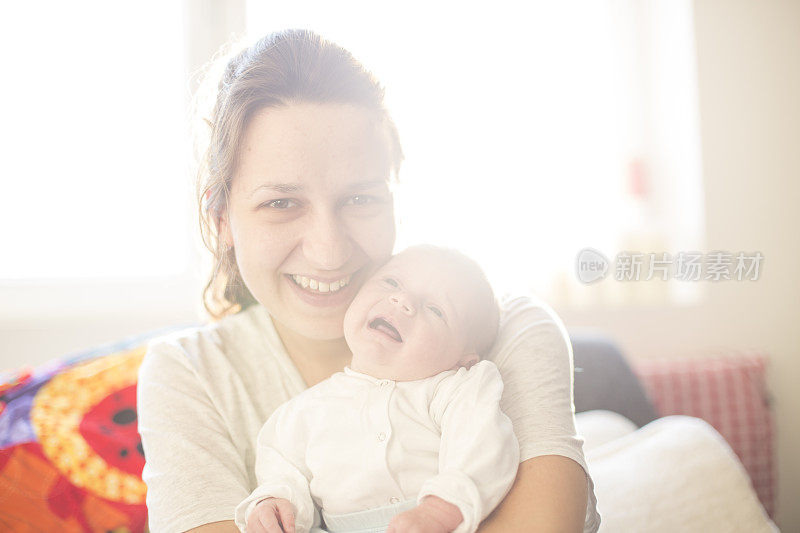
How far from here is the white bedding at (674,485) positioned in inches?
48.4

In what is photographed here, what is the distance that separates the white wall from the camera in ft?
8.68

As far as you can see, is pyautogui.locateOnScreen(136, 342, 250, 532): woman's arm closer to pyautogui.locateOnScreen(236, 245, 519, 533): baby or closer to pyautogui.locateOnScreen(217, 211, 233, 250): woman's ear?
pyautogui.locateOnScreen(236, 245, 519, 533): baby

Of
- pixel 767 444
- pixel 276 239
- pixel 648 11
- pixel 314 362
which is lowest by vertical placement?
pixel 767 444

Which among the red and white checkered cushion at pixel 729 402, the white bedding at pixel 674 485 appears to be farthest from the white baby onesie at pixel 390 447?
the red and white checkered cushion at pixel 729 402

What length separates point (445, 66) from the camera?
294cm

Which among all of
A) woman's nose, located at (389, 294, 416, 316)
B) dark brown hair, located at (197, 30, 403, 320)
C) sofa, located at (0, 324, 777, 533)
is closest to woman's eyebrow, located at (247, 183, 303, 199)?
dark brown hair, located at (197, 30, 403, 320)

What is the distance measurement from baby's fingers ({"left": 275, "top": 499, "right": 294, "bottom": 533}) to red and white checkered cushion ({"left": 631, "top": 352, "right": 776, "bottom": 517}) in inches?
75.8

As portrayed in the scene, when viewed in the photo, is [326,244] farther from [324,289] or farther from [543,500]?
[543,500]

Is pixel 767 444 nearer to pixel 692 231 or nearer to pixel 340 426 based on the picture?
pixel 692 231

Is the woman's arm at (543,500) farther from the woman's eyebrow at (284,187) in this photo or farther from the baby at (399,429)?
the woman's eyebrow at (284,187)

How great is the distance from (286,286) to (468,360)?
1.01 feet

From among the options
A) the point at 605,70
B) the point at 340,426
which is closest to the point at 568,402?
the point at 340,426

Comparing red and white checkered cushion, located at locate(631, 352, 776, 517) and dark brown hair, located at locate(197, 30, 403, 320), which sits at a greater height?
dark brown hair, located at locate(197, 30, 403, 320)

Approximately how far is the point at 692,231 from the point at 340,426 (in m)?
2.33
